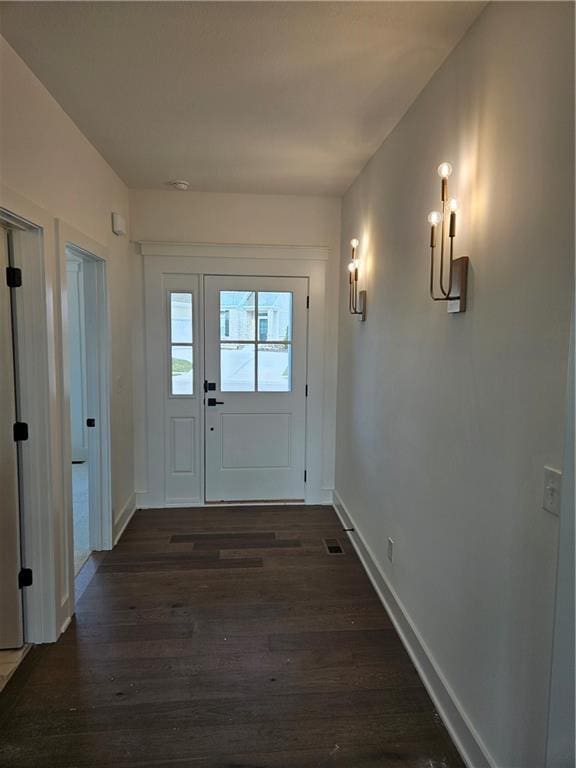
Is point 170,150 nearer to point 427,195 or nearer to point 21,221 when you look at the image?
point 21,221

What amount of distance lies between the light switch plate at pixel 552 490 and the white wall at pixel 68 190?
2.09 meters

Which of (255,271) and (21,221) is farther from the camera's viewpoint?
(255,271)

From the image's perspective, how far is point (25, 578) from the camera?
2186 mm

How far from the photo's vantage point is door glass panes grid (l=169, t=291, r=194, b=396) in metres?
3.83

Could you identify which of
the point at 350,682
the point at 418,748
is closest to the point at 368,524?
the point at 350,682

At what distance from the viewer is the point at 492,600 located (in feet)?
4.91

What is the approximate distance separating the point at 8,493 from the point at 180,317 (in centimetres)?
210

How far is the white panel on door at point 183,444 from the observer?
394 cm

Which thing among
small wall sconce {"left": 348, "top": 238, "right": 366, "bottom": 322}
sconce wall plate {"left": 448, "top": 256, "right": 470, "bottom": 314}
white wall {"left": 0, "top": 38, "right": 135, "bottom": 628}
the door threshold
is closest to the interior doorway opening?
white wall {"left": 0, "top": 38, "right": 135, "bottom": 628}

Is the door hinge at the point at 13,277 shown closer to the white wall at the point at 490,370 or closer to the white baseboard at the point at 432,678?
the white wall at the point at 490,370

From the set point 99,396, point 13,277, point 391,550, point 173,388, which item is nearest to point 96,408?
point 99,396

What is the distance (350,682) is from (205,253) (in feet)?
10.3

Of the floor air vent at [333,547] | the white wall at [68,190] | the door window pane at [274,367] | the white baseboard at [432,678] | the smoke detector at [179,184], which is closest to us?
the white baseboard at [432,678]

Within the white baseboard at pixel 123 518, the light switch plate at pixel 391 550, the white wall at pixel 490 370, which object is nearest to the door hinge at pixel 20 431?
the white baseboard at pixel 123 518
